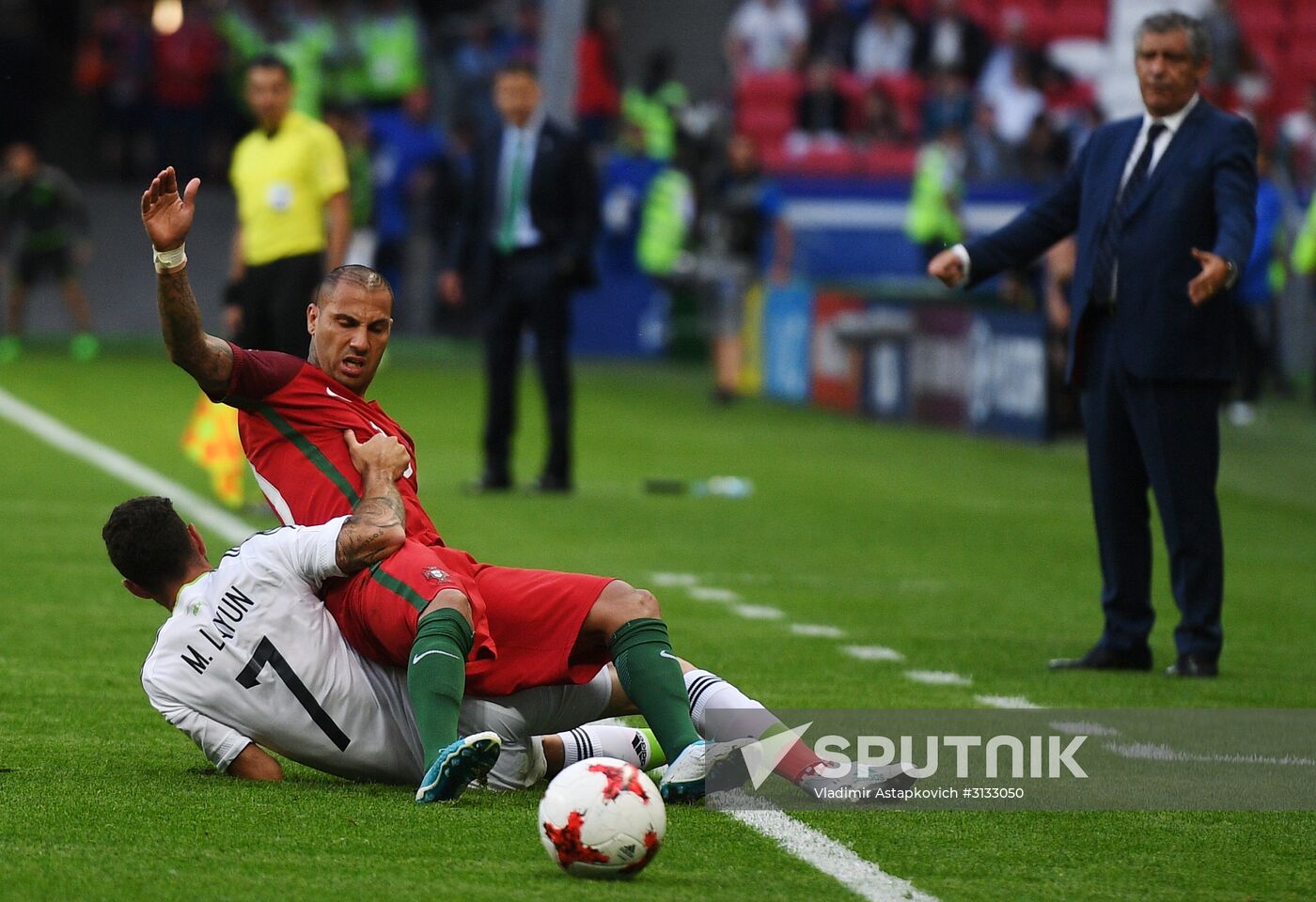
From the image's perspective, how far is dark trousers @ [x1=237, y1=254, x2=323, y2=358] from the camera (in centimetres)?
1159

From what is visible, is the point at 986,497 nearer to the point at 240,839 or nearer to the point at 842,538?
the point at 842,538

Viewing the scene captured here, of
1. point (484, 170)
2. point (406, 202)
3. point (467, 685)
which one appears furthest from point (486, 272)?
point (406, 202)

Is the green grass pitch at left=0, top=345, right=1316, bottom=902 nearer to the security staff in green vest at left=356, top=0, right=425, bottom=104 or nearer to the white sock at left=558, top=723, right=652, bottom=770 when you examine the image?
the white sock at left=558, top=723, right=652, bottom=770

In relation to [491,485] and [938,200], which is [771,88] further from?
[491,485]

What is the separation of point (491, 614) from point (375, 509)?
1.18ft

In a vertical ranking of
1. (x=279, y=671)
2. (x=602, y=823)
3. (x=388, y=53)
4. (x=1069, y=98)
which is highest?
(x=388, y=53)

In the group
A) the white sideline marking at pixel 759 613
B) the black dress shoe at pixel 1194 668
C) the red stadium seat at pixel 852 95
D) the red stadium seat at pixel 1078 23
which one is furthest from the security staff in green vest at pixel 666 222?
the black dress shoe at pixel 1194 668

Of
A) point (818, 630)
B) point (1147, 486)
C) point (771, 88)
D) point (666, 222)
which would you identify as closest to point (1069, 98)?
point (771, 88)

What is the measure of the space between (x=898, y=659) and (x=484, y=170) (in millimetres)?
6123

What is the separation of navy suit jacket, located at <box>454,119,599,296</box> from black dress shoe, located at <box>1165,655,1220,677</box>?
20.0ft

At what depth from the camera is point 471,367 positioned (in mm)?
24891

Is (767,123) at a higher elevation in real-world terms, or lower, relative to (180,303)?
lower

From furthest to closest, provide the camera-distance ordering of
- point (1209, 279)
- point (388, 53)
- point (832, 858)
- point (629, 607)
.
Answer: point (388, 53), point (1209, 279), point (629, 607), point (832, 858)

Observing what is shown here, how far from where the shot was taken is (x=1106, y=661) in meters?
7.89
